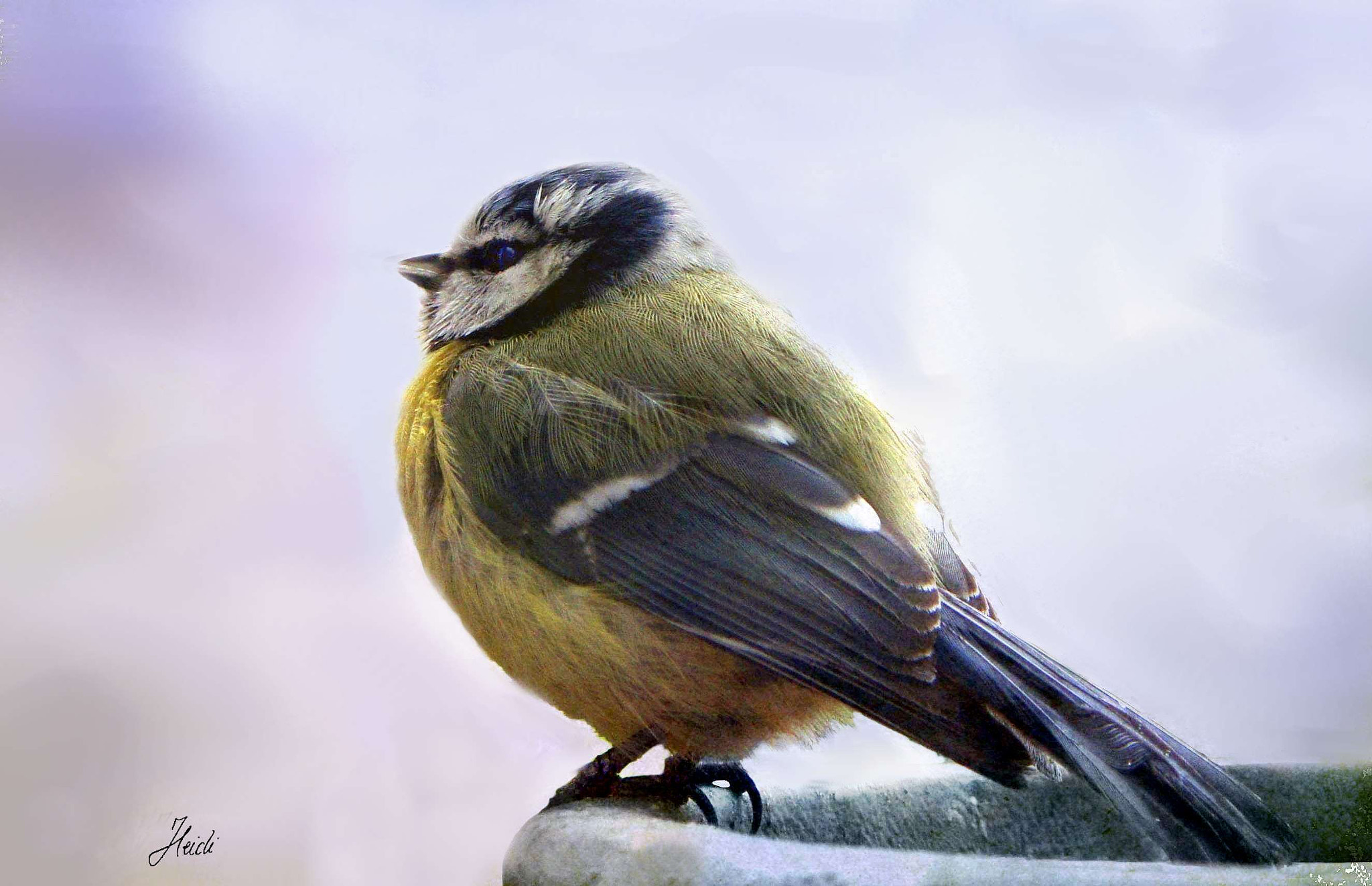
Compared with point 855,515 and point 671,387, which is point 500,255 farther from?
point 855,515

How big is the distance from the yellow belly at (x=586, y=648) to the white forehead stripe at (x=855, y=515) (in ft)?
0.42

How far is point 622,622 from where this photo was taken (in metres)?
0.80

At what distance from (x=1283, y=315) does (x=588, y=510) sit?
2.16ft

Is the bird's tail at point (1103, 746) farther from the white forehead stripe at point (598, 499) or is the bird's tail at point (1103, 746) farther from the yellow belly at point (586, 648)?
the white forehead stripe at point (598, 499)

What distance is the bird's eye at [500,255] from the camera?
90 centimetres

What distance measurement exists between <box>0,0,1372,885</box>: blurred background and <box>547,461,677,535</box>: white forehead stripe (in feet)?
0.51

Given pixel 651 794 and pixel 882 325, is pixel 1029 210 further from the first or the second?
pixel 651 794

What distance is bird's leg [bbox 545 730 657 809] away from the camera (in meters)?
0.87

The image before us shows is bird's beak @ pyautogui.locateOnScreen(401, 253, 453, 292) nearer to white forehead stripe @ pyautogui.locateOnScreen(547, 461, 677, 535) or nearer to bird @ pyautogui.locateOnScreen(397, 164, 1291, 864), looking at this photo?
bird @ pyautogui.locateOnScreen(397, 164, 1291, 864)
